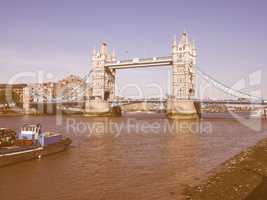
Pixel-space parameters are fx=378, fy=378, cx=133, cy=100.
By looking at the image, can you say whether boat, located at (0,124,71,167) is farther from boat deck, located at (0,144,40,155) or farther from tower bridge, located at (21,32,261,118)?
tower bridge, located at (21,32,261,118)

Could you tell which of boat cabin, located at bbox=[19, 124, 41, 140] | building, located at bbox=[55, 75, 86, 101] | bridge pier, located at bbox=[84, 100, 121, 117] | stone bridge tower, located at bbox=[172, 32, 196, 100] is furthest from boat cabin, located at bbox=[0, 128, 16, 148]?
building, located at bbox=[55, 75, 86, 101]

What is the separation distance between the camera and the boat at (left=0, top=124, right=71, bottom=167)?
21.5 m

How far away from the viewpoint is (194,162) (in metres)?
23.5

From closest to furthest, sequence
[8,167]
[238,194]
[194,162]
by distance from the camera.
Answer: [238,194], [8,167], [194,162]

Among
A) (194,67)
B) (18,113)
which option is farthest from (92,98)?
(194,67)

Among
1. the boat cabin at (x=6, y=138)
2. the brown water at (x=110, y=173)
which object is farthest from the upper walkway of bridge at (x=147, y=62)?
the boat cabin at (x=6, y=138)

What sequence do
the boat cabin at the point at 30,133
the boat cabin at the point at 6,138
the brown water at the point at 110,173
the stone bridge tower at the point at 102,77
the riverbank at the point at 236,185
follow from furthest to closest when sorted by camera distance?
the stone bridge tower at the point at 102,77 < the boat cabin at the point at 30,133 < the boat cabin at the point at 6,138 < the brown water at the point at 110,173 < the riverbank at the point at 236,185

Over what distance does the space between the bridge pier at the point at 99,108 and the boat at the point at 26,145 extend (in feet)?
220

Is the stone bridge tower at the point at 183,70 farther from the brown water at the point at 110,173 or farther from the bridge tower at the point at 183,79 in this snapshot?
the brown water at the point at 110,173

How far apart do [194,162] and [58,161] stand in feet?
27.6

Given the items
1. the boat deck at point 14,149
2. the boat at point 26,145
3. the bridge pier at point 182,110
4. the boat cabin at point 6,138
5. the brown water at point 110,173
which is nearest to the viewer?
the brown water at point 110,173

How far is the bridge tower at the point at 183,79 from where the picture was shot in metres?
81.8

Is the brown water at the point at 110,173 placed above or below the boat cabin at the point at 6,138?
below

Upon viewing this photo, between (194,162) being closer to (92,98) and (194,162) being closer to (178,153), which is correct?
(178,153)
